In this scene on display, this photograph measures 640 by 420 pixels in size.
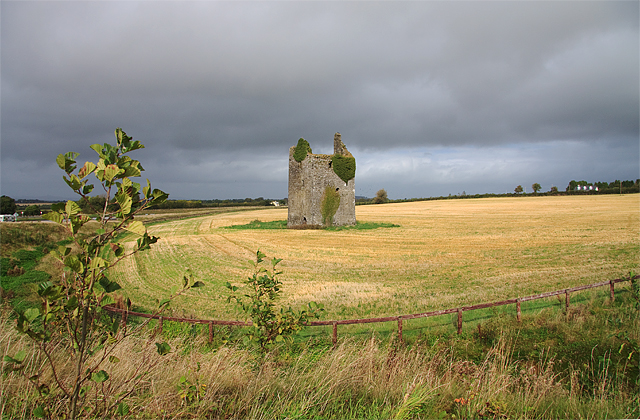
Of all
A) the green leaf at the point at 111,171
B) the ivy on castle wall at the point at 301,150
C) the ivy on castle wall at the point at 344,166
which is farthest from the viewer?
the ivy on castle wall at the point at 344,166

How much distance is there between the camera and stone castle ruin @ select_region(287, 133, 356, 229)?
31109 millimetres

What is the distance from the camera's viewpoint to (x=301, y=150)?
102 ft

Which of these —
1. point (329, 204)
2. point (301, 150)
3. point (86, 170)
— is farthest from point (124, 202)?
point (329, 204)

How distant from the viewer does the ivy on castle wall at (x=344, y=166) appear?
104 ft

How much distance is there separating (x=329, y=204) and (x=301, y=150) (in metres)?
5.42

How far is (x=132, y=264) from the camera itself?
18672mm

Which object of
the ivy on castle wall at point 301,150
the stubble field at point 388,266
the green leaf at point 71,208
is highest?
the ivy on castle wall at point 301,150

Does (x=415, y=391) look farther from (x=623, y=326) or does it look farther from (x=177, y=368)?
(x=623, y=326)

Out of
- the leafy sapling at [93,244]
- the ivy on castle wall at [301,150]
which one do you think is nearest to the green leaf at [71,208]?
the leafy sapling at [93,244]

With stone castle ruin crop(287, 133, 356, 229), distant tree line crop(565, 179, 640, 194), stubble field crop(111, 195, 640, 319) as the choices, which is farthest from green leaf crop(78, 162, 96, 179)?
distant tree line crop(565, 179, 640, 194)

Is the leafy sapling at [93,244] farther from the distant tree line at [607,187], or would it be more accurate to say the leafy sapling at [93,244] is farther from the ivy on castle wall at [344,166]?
the distant tree line at [607,187]

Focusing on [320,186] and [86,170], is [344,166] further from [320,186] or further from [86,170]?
[86,170]

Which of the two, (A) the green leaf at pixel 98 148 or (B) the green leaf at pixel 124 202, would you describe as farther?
(A) the green leaf at pixel 98 148

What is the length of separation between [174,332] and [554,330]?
8.18 metres
